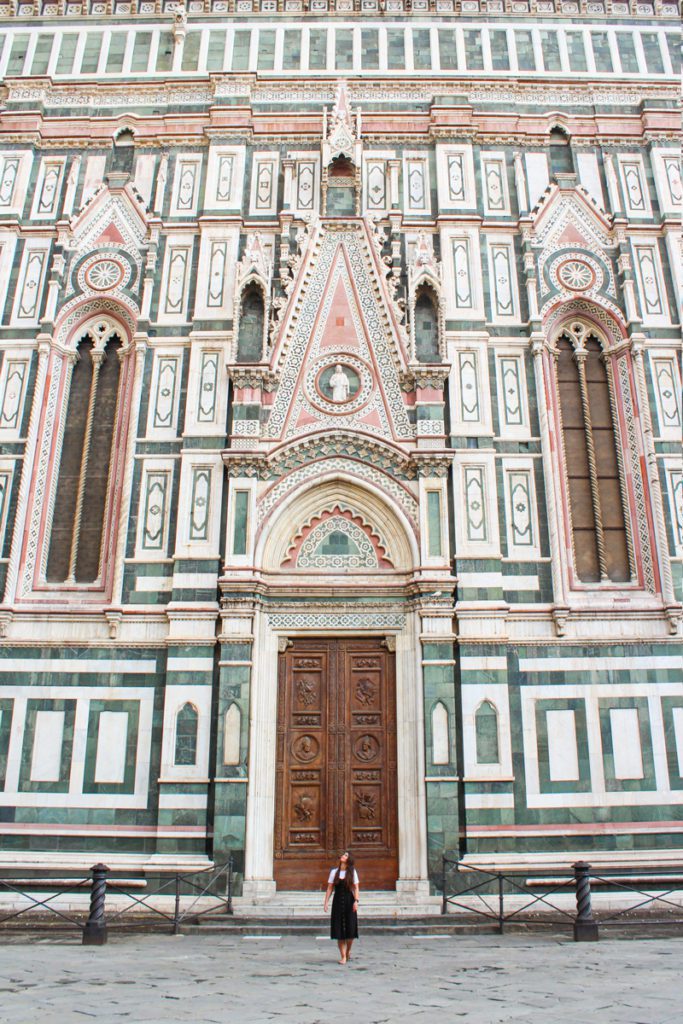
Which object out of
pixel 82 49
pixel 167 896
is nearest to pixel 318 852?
pixel 167 896

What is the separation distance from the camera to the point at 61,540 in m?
17.0

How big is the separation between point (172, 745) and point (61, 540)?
4.68 metres

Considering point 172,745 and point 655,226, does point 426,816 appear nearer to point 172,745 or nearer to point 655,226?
point 172,745

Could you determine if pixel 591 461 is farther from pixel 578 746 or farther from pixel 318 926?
pixel 318 926

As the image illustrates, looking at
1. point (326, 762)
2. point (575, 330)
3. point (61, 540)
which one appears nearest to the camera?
point (326, 762)

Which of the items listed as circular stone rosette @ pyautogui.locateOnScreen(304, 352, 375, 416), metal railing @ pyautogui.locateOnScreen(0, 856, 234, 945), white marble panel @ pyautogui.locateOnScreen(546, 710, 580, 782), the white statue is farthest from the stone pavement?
the white statue

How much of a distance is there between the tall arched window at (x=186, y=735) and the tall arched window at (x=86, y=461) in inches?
129

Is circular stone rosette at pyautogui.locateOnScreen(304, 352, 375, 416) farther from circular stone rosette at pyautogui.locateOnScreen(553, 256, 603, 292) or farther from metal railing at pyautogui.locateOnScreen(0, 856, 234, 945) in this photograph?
metal railing at pyautogui.locateOnScreen(0, 856, 234, 945)

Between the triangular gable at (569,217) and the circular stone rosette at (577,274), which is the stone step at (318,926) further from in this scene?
the triangular gable at (569,217)

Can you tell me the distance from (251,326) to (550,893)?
37.8 feet

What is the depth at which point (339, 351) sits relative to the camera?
57.6 feet

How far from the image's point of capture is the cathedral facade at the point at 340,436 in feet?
49.3

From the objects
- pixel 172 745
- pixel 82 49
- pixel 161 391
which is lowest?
pixel 172 745

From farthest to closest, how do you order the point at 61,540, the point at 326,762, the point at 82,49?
the point at 82,49, the point at 61,540, the point at 326,762
